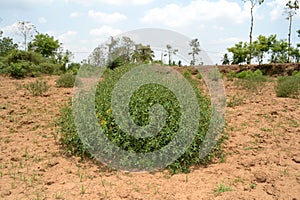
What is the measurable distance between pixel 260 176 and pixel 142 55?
2943 millimetres

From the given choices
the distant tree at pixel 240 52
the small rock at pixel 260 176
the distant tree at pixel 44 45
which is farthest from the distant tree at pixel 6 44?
the small rock at pixel 260 176

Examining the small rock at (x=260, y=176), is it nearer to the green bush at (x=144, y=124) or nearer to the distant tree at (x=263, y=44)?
the green bush at (x=144, y=124)

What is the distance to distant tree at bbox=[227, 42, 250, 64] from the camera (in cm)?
1991

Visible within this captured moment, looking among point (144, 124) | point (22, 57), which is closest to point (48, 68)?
point (22, 57)

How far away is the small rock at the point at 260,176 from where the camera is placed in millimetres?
2942

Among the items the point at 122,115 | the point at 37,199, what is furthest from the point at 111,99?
the point at 37,199

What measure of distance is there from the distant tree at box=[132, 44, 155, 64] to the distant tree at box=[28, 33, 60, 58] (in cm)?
1511

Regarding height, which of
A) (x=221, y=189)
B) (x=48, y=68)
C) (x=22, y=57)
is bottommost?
(x=221, y=189)

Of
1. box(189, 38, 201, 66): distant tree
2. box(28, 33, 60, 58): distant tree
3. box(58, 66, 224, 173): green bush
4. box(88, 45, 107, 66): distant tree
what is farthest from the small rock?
box(28, 33, 60, 58): distant tree

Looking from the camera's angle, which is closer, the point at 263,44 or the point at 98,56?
the point at 98,56

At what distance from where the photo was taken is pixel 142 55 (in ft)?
16.9

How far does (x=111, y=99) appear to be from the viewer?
136 inches

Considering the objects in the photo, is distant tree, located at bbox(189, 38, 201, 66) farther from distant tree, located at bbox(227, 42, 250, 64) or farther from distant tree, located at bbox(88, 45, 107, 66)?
distant tree, located at bbox(227, 42, 250, 64)

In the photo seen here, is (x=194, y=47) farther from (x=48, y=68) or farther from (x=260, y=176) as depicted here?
(x=48, y=68)
